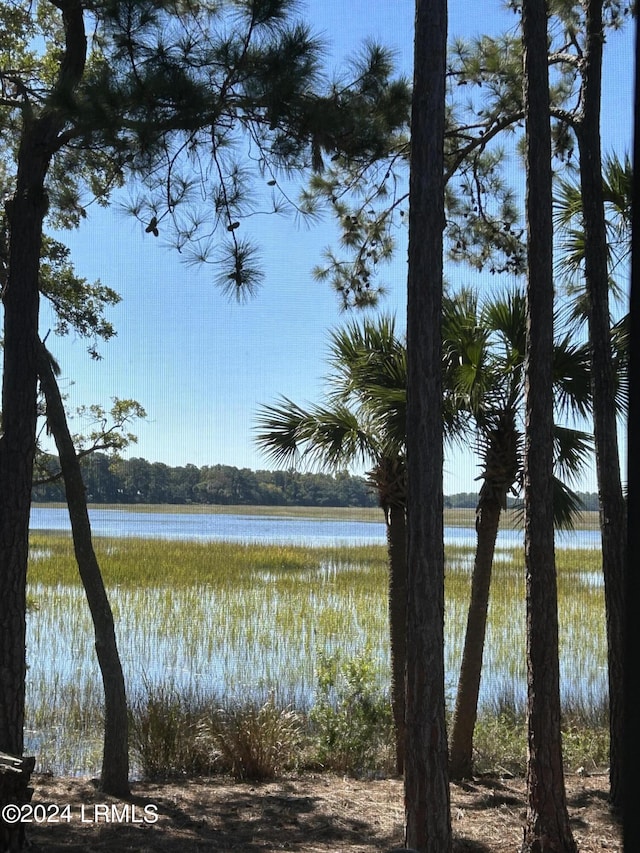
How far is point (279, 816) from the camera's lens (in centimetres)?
→ 639

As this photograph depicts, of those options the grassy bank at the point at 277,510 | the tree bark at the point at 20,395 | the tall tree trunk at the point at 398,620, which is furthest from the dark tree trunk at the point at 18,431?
the grassy bank at the point at 277,510

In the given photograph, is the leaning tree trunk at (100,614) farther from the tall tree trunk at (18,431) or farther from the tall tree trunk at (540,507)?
the tall tree trunk at (540,507)

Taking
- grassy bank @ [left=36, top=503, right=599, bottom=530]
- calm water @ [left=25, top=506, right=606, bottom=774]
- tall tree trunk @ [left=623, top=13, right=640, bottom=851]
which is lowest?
calm water @ [left=25, top=506, right=606, bottom=774]

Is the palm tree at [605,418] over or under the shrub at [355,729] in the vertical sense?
over

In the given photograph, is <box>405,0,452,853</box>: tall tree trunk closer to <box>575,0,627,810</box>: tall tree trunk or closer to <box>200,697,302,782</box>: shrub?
<box>575,0,627,810</box>: tall tree trunk

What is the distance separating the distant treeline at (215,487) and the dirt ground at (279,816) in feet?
139

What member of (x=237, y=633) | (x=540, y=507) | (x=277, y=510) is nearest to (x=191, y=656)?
(x=237, y=633)

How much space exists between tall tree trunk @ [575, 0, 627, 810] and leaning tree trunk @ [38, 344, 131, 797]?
146 inches

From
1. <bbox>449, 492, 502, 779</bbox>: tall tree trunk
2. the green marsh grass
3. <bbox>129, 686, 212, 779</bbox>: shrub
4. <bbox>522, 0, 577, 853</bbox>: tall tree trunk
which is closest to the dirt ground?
<bbox>449, 492, 502, 779</bbox>: tall tree trunk

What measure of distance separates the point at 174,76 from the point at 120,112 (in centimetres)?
40

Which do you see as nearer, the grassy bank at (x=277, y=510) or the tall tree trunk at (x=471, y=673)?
the tall tree trunk at (x=471, y=673)

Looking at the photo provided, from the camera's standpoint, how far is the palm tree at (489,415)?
25.0 ft

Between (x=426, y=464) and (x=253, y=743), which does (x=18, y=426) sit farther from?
(x=253, y=743)

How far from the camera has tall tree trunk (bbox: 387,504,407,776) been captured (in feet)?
25.6
